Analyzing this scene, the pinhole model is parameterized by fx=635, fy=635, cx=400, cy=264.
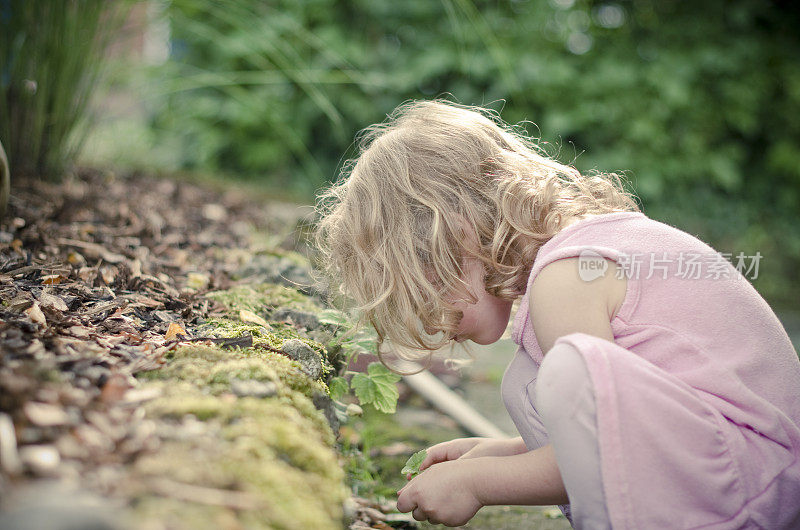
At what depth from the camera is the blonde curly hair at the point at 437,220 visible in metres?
1.45

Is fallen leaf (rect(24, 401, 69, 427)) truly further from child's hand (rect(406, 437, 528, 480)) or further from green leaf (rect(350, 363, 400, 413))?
child's hand (rect(406, 437, 528, 480))

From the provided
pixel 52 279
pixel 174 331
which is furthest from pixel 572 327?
pixel 52 279

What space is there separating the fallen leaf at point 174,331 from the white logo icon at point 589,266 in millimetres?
792

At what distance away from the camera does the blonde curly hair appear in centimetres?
145

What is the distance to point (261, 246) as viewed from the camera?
2326mm

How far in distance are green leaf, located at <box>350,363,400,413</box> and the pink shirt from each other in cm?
29

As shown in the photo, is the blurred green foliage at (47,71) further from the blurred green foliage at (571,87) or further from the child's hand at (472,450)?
the blurred green foliage at (571,87)

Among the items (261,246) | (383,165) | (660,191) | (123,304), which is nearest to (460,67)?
(660,191)

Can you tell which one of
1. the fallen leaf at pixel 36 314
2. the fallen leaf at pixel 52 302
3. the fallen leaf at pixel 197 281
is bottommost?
the fallen leaf at pixel 197 281

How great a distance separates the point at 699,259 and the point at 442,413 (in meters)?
1.22

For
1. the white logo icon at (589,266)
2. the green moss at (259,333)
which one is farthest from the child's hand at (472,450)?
the white logo icon at (589,266)

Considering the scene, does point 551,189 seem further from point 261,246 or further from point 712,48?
point 712,48

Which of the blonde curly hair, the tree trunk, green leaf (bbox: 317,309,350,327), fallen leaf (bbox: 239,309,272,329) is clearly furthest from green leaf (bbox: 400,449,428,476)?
the tree trunk

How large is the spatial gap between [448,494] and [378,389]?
0.30 m
